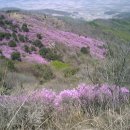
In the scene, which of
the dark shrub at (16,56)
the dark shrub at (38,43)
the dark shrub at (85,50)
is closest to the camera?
the dark shrub at (16,56)

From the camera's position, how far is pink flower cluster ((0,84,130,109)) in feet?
22.5

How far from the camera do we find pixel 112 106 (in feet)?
21.8

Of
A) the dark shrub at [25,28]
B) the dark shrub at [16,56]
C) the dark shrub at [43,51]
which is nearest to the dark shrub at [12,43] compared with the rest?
the dark shrub at [43,51]

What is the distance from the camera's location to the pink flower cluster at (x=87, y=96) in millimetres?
6871

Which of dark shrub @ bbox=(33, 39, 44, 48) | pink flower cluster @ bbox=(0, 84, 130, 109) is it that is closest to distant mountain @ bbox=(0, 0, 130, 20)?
dark shrub @ bbox=(33, 39, 44, 48)

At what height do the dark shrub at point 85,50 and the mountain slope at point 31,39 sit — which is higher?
the mountain slope at point 31,39

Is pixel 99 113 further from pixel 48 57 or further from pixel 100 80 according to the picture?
pixel 48 57

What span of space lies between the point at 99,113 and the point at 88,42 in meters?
44.4

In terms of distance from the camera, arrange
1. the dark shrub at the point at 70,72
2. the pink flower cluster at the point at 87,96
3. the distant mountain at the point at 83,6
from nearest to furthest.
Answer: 1. the pink flower cluster at the point at 87,96
2. the dark shrub at the point at 70,72
3. the distant mountain at the point at 83,6

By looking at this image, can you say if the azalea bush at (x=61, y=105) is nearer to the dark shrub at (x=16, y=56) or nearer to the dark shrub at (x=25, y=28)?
the dark shrub at (x=16, y=56)

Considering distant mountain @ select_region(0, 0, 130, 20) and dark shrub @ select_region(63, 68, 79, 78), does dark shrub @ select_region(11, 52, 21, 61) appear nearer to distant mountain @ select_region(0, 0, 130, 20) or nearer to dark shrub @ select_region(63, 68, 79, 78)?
dark shrub @ select_region(63, 68, 79, 78)

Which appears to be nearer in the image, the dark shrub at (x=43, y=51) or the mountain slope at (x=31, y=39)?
the mountain slope at (x=31, y=39)

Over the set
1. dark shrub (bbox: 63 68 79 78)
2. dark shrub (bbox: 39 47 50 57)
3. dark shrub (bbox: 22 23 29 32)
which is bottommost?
dark shrub (bbox: 39 47 50 57)

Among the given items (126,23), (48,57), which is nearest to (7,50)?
(48,57)
